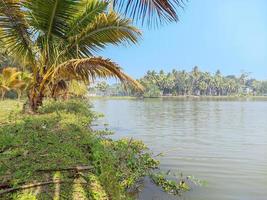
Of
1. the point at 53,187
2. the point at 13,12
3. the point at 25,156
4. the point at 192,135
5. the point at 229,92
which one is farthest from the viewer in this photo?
the point at 229,92

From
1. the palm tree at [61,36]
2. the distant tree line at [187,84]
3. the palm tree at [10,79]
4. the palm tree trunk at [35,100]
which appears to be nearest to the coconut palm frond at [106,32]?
the palm tree at [61,36]

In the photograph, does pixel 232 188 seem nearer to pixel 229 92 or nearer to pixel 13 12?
pixel 13 12

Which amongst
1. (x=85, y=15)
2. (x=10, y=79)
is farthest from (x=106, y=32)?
(x=10, y=79)

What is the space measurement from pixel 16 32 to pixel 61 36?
1.51m

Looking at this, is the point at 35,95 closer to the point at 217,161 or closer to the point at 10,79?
the point at 217,161

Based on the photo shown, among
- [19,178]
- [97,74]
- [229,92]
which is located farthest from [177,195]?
[229,92]

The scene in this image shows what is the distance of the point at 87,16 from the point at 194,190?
759 centimetres

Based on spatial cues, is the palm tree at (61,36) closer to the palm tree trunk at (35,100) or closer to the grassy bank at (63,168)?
the palm tree trunk at (35,100)

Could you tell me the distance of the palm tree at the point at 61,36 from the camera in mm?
11391

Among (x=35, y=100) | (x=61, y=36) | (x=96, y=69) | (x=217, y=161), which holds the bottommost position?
(x=217, y=161)

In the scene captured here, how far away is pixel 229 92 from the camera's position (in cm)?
16450

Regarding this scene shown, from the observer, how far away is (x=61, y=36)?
12.8 m

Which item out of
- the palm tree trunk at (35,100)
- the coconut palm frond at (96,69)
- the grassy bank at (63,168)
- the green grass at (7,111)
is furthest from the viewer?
the palm tree trunk at (35,100)

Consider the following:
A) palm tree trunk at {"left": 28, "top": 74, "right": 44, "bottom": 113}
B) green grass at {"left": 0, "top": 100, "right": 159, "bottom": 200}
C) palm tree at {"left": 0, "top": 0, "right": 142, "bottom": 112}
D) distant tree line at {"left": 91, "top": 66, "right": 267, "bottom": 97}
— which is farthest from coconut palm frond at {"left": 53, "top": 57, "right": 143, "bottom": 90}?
distant tree line at {"left": 91, "top": 66, "right": 267, "bottom": 97}
